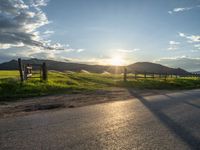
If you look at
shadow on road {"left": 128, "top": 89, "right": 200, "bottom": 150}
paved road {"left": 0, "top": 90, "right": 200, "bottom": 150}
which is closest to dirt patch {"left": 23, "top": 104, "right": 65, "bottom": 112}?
paved road {"left": 0, "top": 90, "right": 200, "bottom": 150}

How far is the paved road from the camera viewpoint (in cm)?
600

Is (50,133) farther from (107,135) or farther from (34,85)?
(34,85)

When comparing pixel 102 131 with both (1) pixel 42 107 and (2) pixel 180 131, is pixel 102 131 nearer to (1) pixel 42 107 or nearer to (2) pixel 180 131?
(2) pixel 180 131

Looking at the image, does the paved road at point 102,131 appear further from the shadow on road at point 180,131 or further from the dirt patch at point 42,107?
the dirt patch at point 42,107

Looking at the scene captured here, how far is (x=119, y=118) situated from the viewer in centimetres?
903

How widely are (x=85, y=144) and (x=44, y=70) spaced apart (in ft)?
58.5

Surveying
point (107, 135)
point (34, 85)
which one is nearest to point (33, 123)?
point (107, 135)

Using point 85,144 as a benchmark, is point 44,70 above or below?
above

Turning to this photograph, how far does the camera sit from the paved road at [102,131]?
6.00 m

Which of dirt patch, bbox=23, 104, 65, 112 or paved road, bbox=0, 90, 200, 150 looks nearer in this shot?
paved road, bbox=0, 90, 200, 150

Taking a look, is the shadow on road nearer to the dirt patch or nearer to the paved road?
the paved road

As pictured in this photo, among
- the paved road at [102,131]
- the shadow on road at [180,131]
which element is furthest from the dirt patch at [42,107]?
the shadow on road at [180,131]

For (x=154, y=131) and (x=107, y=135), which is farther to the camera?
(x=154, y=131)

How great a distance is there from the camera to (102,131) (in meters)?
7.20
